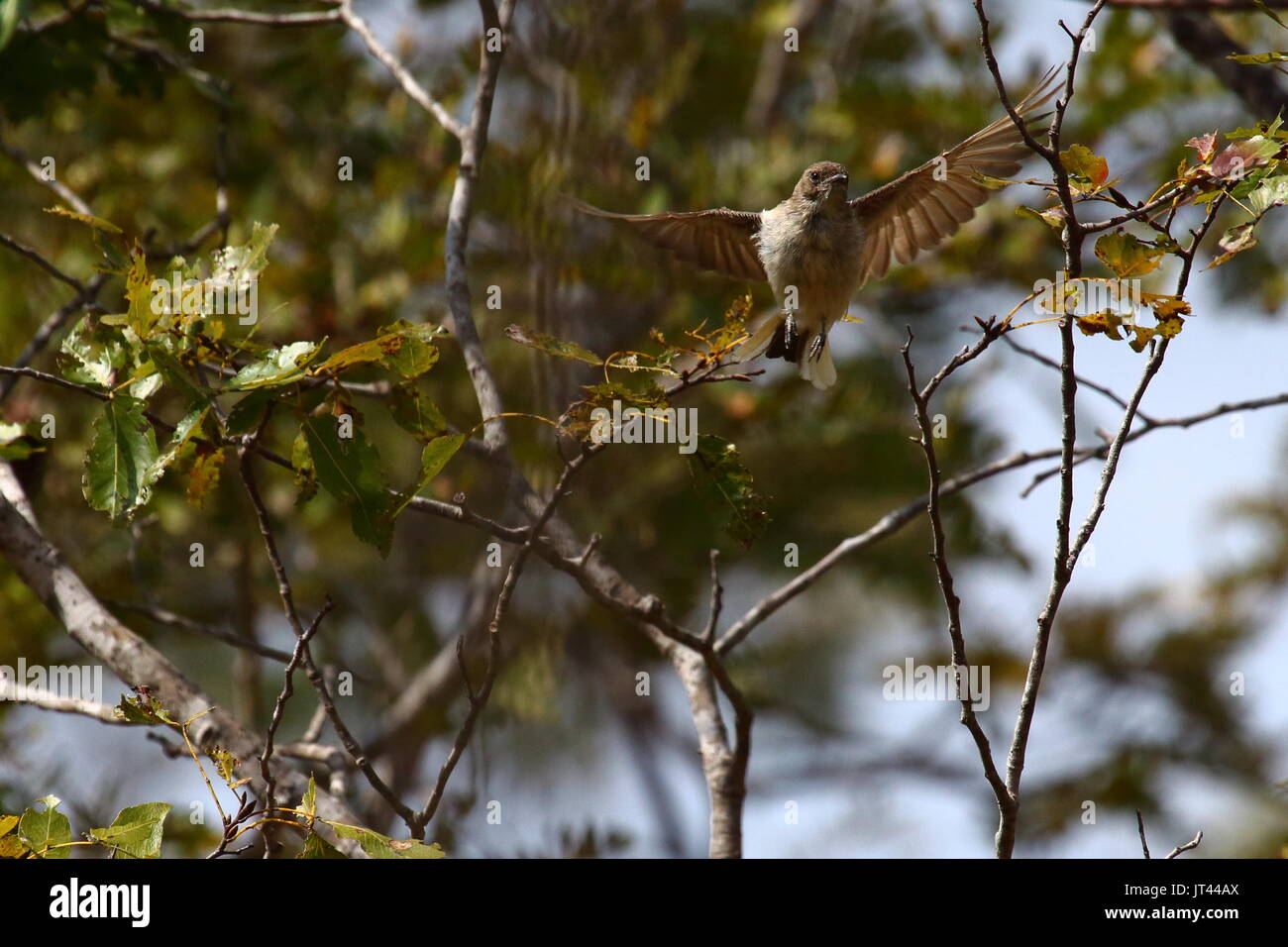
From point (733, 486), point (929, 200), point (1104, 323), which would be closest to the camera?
point (1104, 323)

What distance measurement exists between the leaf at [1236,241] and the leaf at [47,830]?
7.80 ft

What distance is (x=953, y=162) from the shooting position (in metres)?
3.50

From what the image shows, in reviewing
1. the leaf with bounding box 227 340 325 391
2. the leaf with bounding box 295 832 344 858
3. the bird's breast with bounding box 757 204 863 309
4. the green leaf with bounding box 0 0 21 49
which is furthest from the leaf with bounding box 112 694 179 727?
the bird's breast with bounding box 757 204 863 309

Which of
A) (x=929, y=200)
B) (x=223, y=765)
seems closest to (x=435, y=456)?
→ (x=223, y=765)

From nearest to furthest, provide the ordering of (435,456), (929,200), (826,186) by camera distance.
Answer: (435,456), (826,186), (929,200)

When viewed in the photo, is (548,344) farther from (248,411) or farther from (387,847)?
(387,847)

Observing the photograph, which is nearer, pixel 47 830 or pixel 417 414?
pixel 47 830

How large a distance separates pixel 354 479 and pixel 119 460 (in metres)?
0.47

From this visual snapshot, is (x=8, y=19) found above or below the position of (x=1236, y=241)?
above

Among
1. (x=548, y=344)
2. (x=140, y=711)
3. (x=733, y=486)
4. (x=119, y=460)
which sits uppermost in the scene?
(x=548, y=344)

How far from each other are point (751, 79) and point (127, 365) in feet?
19.9

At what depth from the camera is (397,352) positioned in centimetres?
251

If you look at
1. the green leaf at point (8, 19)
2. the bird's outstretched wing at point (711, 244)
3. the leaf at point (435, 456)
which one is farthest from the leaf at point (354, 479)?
the bird's outstretched wing at point (711, 244)
